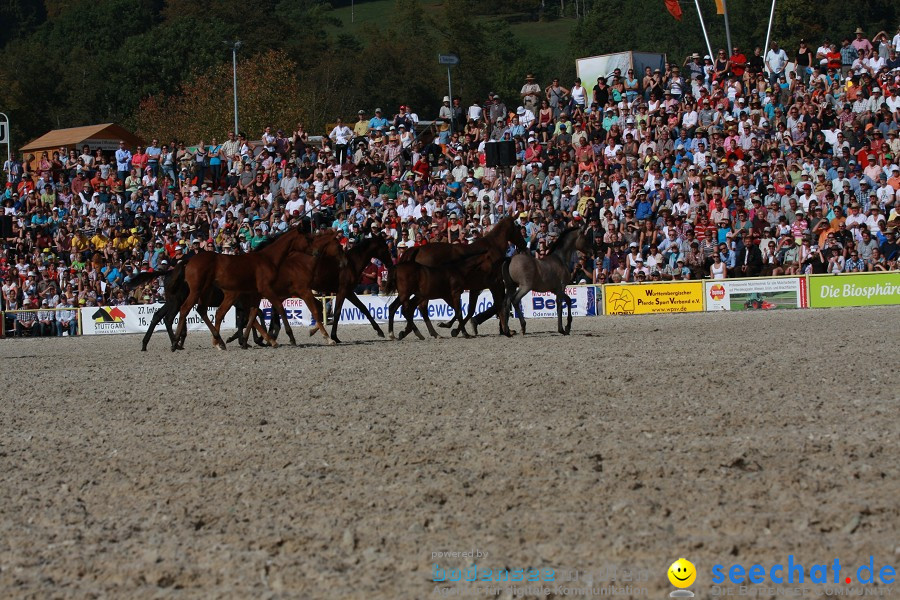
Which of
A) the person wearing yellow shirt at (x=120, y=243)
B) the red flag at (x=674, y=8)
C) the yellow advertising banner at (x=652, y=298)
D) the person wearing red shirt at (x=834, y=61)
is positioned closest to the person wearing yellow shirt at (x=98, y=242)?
the person wearing yellow shirt at (x=120, y=243)

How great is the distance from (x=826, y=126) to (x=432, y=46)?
277ft

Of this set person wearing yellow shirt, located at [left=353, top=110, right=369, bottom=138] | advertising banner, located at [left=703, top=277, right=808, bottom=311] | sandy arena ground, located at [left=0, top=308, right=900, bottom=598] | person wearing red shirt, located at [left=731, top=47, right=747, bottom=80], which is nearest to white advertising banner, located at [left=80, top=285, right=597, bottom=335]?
advertising banner, located at [left=703, top=277, right=808, bottom=311]

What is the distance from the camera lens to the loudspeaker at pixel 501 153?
25562 mm

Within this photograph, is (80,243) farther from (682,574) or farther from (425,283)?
(682,574)

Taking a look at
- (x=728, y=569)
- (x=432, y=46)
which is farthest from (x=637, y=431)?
(x=432, y=46)

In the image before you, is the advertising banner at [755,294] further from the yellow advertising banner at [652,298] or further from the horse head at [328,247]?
the horse head at [328,247]

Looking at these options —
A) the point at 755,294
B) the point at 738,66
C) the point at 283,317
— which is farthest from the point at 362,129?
the point at 283,317

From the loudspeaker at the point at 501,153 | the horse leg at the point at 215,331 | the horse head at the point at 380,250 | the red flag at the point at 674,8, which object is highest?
the red flag at the point at 674,8

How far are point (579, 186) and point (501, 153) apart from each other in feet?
12.4

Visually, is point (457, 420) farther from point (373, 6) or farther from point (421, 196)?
point (373, 6)

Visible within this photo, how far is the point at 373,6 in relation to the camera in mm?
133750

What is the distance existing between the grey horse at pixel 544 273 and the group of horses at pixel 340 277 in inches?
0.7

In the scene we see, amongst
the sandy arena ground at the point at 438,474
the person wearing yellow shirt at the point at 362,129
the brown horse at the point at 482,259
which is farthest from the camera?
the person wearing yellow shirt at the point at 362,129

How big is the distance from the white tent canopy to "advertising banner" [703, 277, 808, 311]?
7.80m
